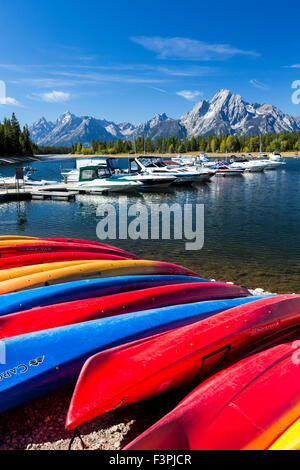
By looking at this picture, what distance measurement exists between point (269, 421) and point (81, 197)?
1261 inches

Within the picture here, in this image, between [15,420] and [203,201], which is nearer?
[15,420]

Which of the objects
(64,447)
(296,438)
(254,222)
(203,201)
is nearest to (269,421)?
(296,438)

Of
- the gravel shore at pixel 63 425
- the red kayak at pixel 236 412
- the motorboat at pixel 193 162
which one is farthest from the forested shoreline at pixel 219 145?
the red kayak at pixel 236 412

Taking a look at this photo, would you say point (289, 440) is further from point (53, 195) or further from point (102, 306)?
point (53, 195)

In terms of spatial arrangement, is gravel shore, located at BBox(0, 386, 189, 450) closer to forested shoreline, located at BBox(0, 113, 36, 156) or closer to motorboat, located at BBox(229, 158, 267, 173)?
motorboat, located at BBox(229, 158, 267, 173)

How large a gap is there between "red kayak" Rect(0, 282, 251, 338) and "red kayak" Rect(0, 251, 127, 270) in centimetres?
285

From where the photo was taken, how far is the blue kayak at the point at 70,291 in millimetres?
5055

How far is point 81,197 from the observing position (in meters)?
33.5

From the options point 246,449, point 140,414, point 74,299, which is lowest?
point 140,414

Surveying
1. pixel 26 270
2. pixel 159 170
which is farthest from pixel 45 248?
pixel 159 170

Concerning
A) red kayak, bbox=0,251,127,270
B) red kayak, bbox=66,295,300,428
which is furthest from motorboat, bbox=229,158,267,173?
red kayak, bbox=66,295,300,428
